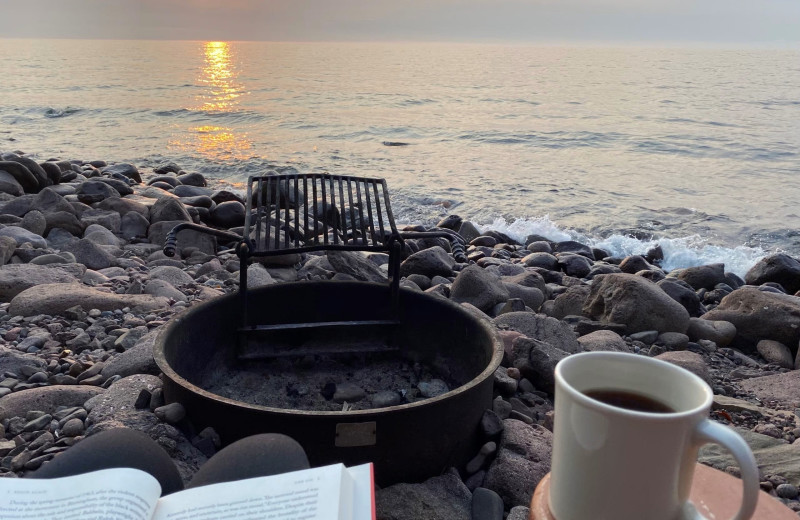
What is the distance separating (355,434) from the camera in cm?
201

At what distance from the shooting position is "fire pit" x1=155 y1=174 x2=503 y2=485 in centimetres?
218

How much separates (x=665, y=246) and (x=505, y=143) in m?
8.51

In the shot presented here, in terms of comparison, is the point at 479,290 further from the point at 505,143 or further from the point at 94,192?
the point at 505,143

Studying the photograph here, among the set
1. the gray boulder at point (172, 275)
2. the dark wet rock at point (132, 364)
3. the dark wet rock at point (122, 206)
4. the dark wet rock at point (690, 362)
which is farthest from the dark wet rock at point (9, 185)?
the dark wet rock at point (690, 362)

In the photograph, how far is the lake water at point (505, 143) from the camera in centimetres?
1005

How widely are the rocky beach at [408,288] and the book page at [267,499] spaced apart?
0.81 meters

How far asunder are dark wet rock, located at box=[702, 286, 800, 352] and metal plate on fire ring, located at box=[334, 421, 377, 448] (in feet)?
10.8

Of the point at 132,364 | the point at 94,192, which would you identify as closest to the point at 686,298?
the point at 132,364

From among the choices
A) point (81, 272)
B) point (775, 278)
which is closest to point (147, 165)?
point (81, 272)

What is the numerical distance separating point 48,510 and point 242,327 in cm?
174

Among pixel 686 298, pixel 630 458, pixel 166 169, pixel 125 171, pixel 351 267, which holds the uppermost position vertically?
pixel 630 458

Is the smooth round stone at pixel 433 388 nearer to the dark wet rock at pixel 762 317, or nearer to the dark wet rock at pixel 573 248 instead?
the dark wet rock at pixel 762 317

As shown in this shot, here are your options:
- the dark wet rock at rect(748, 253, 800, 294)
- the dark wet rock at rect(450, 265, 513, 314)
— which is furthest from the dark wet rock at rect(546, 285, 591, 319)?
the dark wet rock at rect(748, 253, 800, 294)

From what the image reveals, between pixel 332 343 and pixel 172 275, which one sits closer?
pixel 332 343
